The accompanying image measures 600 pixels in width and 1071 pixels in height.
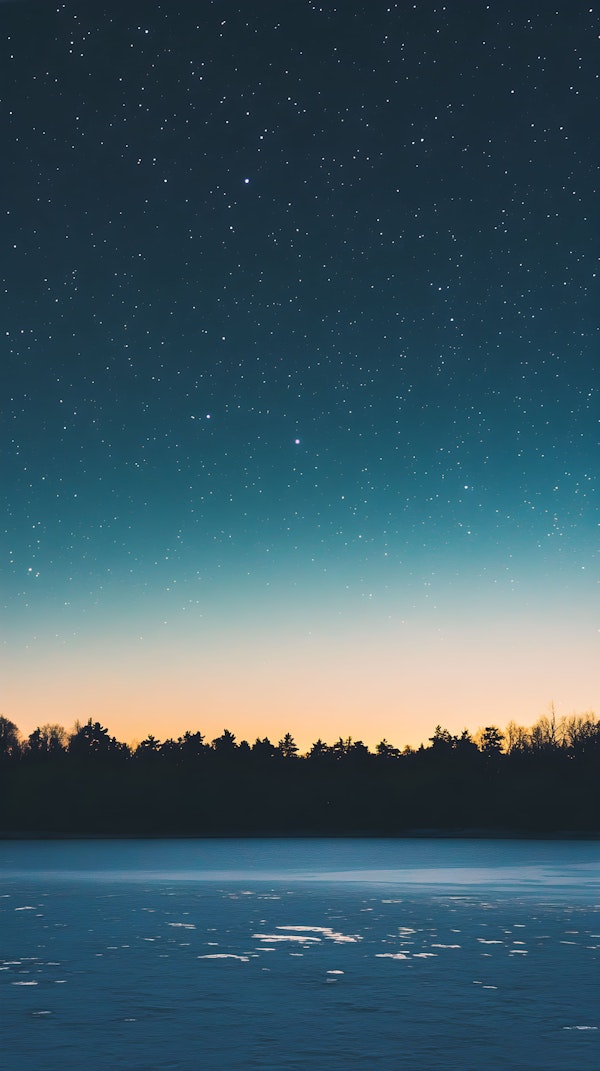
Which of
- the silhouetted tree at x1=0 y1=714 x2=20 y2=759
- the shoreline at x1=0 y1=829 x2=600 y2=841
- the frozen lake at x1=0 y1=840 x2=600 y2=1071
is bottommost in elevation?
the frozen lake at x1=0 y1=840 x2=600 y2=1071

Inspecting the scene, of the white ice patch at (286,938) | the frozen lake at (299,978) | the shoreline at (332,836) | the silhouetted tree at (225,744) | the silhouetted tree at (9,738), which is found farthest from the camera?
the silhouetted tree at (225,744)

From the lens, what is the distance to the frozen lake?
1395cm

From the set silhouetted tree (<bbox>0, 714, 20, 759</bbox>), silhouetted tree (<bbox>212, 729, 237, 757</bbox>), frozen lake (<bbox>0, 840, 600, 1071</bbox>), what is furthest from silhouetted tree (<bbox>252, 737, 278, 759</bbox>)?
frozen lake (<bbox>0, 840, 600, 1071</bbox>)

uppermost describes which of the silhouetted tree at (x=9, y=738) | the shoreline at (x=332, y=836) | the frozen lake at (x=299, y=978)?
the silhouetted tree at (x=9, y=738)

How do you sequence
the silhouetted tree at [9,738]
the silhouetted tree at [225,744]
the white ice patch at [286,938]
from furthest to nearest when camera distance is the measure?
1. the silhouetted tree at [225,744]
2. the silhouetted tree at [9,738]
3. the white ice patch at [286,938]


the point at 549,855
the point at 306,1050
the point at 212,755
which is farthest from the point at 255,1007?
the point at 212,755

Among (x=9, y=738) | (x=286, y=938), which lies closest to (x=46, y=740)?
(x=9, y=738)

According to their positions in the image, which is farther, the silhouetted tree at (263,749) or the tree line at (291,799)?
the silhouetted tree at (263,749)

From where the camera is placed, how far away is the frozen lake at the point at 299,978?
549 inches

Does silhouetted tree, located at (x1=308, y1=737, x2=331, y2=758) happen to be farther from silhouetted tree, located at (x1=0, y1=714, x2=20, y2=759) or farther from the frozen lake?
the frozen lake

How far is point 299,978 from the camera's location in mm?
19969

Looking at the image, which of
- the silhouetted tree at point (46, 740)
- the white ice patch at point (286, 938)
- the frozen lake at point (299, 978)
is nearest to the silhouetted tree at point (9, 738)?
the silhouetted tree at point (46, 740)

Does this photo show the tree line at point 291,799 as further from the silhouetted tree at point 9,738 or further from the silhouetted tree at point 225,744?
the silhouetted tree at point 225,744

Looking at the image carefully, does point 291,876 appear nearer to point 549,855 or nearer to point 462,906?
point 462,906
